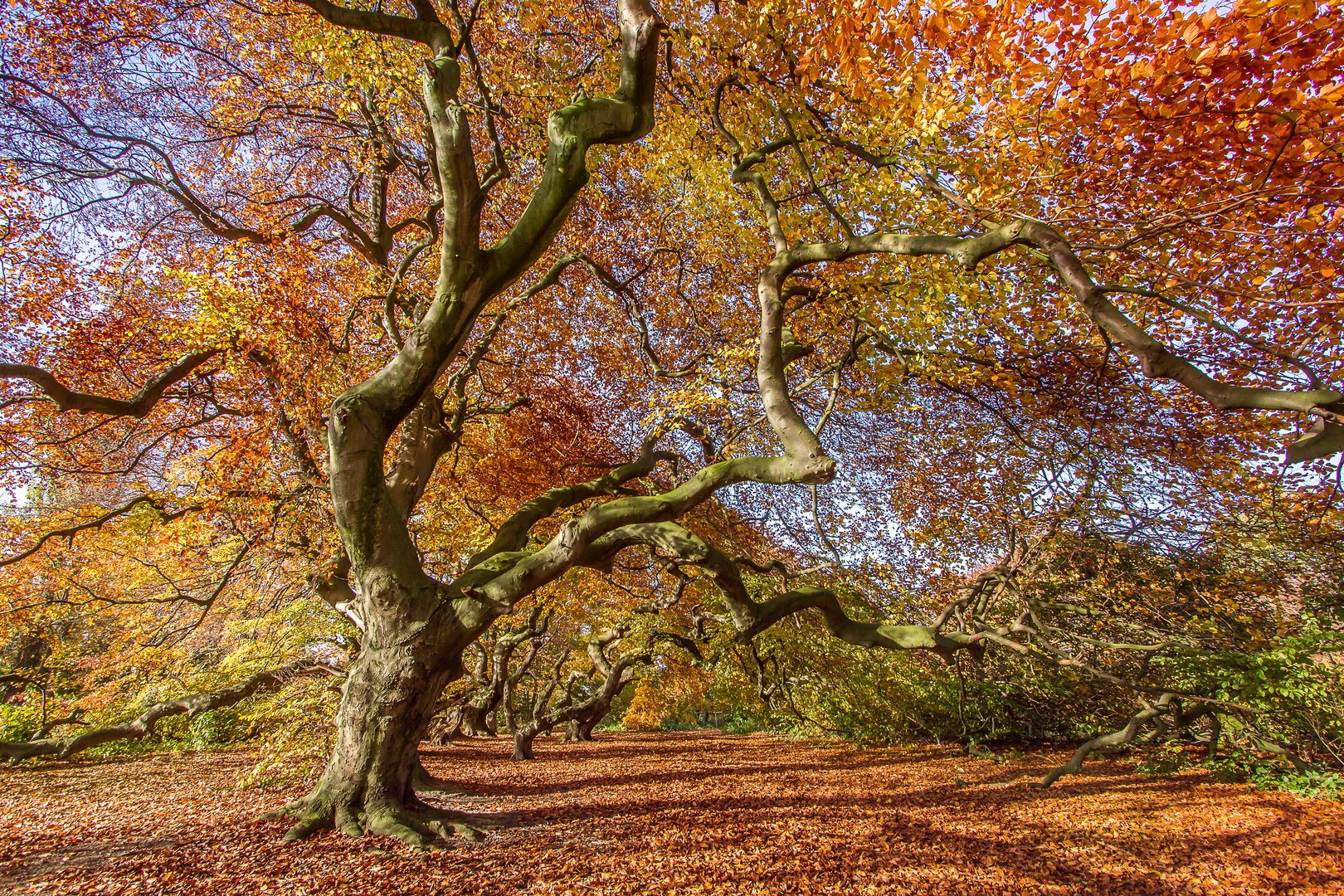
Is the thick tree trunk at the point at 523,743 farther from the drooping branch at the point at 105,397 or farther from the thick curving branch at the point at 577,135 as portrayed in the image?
the thick curving branch at the point at 577,135

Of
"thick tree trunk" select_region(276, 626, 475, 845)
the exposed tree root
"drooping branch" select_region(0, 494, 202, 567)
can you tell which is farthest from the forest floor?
"drooping branch" select_region(0, 494, 202, 567)

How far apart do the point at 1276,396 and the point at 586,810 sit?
691 centimetres

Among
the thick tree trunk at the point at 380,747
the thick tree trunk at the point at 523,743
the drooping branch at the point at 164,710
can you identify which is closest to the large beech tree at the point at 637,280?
the thick tree trunk at the point at 380,747

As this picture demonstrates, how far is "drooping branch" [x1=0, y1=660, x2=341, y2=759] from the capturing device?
7.37 m

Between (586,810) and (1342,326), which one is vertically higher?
(1342,326)

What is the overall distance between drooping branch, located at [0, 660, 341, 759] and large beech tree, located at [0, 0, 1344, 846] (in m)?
1.06

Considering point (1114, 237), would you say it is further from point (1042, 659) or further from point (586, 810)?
point (586, 810)

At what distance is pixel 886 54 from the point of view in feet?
21.0

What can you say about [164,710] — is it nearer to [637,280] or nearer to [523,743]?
[523,743]

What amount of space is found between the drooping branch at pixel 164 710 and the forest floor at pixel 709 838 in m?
0.60

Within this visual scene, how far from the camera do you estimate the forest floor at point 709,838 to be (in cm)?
416

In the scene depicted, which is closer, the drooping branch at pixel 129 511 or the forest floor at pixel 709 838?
the forest floor at pixel 709 838

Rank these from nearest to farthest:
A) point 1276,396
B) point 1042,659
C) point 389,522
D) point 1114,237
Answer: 1. point 1276,396
2. point 389,522
3. point 1114,237
4. point 1042,659

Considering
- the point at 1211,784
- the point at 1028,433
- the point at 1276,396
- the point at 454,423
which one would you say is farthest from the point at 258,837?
the point at 1211,784
